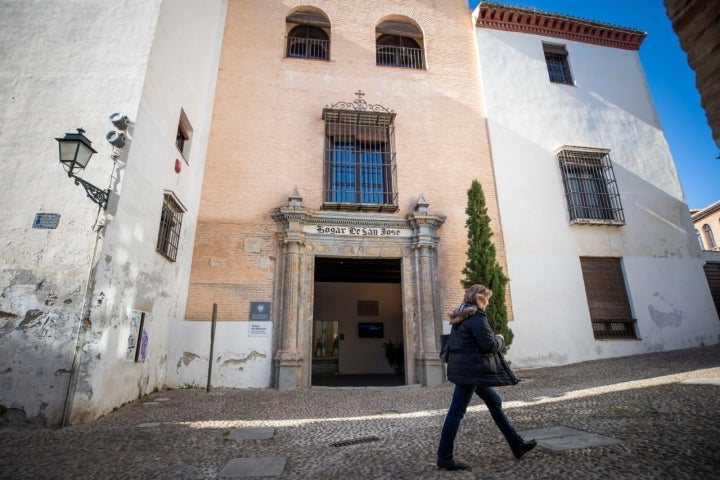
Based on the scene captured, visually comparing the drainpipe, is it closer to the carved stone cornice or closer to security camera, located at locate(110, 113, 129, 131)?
security camera, located at locate(110, 113, 129, 131)

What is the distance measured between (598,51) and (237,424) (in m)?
14.1

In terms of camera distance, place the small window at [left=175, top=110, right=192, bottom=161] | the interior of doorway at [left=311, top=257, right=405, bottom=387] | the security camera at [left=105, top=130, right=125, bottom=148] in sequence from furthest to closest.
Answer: the interior of doorway at [left=311, top=257, right=405, bottom=387] < the small window at [left=175, top=110, right=192, bottom=161] < the security camera at [left=105, top=130, right=125, bottom=148]

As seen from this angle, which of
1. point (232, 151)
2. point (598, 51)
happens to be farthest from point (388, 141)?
point (598, 51)

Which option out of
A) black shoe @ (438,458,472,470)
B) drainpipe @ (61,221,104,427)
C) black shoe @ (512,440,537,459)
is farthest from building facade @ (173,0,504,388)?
black shoe @ (438,458,472,470)

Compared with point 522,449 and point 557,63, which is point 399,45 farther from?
point 522,449

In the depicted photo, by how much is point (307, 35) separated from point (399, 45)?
8.91ft

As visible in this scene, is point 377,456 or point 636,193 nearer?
point 377,456

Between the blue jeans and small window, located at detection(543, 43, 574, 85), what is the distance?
37.4 feet

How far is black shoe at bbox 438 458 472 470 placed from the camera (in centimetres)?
277

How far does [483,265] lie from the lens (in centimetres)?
794

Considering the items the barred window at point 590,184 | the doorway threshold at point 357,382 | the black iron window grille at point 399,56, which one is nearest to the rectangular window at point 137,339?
the doorway threshold at point 357,382

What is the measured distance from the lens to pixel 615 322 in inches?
362

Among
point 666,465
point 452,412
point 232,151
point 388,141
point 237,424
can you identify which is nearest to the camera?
point 666,465

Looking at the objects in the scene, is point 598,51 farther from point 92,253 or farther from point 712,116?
point 92,253
